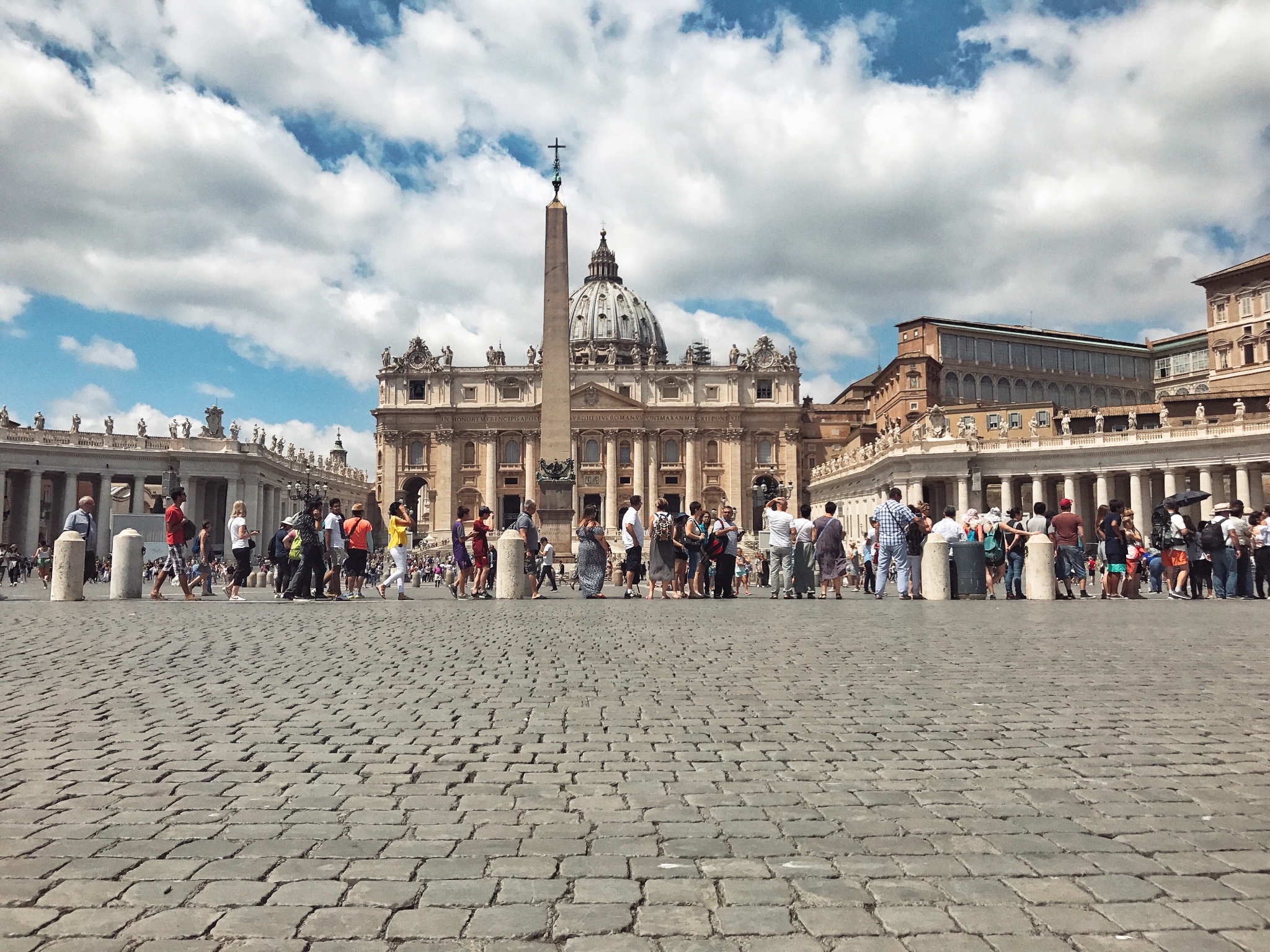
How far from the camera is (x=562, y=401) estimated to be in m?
21.6

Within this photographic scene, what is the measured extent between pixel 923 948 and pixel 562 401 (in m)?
19.4

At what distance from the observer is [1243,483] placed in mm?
40750

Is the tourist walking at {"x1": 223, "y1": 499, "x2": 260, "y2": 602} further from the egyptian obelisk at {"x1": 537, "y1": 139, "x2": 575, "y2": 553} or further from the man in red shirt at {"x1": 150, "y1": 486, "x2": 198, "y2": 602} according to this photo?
the egyptian obelisk at {"x1": 537, "y1": 139, "x2": 575, "y2": 553}

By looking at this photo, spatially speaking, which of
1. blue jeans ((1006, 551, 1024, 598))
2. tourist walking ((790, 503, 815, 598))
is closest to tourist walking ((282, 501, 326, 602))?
tourist walking ((790, 503, 815, 598))

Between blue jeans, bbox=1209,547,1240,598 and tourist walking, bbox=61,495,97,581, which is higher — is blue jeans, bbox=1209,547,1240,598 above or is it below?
below

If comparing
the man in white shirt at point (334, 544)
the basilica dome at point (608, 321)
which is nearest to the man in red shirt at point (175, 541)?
the man in white shirt at point (334, 544)

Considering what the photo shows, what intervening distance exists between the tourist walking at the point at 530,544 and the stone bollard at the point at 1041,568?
8377 mm

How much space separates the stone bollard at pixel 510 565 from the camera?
630 inches

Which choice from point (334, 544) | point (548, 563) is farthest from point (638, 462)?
point (334, 544)

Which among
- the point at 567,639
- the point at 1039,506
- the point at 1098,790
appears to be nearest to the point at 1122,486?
the point at 1039,506

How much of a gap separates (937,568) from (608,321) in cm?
9776

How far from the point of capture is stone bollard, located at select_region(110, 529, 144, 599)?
15273 millimetres

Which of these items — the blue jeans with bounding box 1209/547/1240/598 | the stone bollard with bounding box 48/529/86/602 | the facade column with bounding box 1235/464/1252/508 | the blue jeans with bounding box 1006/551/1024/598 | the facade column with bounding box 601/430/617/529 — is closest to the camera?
the stone bollard with bounding box 48/529/86/602

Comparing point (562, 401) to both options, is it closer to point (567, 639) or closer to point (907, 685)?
point (567, 639)
